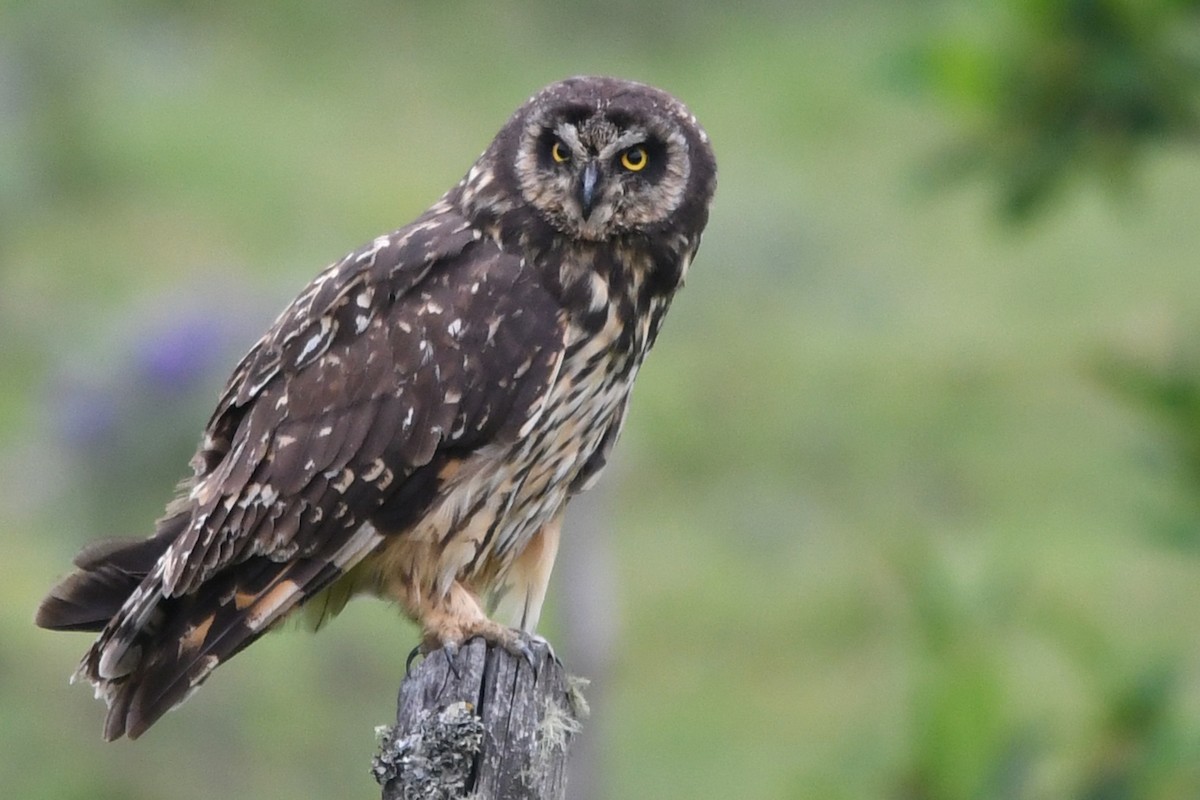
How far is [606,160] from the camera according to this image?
4.43 meters

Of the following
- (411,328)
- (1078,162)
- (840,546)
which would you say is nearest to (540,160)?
(411,328)

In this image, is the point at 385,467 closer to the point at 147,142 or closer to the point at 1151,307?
the point at 1151,307

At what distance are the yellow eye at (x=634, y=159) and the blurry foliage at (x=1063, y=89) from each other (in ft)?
2.41

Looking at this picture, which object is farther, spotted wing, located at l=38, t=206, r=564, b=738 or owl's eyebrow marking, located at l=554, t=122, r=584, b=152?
owl's eyebrow marking, located at l=554, t=122, r=584, b=152

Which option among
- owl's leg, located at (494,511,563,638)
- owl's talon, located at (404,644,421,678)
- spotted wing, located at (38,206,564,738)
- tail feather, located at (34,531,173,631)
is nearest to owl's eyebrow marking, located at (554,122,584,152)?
spotted wing, located at (38,206,564,738)

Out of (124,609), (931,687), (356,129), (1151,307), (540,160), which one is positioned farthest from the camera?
(356,129)

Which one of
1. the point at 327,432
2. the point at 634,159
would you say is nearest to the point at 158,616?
the point at 327,432

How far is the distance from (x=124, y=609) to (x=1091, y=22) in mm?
2412

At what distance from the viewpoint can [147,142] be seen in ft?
47.7

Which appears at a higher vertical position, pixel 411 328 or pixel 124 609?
pixel 411 328

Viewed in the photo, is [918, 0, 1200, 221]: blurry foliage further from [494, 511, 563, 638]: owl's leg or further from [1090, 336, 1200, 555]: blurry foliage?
[494, 511, 563, 638]: owl's leg


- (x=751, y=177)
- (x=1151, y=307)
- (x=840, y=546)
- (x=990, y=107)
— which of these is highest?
(x=751, y=177)

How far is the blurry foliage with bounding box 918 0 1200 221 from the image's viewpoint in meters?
4.51

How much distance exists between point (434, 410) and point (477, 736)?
1.00m
